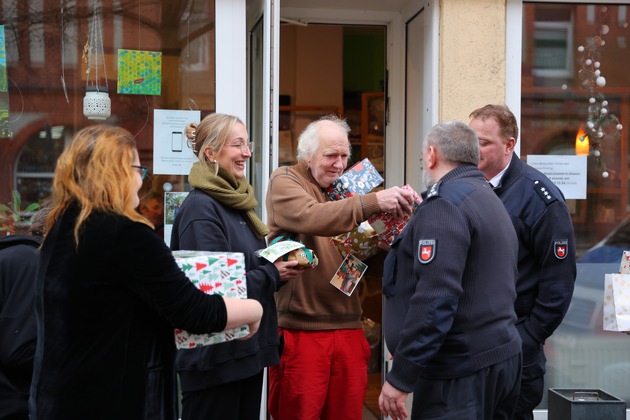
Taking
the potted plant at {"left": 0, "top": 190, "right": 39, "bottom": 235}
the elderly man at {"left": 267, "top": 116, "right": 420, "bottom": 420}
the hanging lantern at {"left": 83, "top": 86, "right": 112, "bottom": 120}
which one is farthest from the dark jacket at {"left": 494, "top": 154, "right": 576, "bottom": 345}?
the potted plant at {"left": 0, "top": 190, "right": 39, "bottom": 235}

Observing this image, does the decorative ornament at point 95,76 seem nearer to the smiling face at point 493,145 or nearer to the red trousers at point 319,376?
the red trousers at point 319,376

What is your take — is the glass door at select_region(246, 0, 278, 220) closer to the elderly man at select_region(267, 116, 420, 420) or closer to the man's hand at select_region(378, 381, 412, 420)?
the elderly man at select_region(267, 116, 420, 420)

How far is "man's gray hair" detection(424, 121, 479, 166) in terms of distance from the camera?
11.6ft

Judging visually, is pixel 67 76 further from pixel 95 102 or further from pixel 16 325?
pixel 16 325

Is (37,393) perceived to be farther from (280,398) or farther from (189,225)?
(280,398)

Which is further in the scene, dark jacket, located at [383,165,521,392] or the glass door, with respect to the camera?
the glass door

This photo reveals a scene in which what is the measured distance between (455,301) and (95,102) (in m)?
2.89

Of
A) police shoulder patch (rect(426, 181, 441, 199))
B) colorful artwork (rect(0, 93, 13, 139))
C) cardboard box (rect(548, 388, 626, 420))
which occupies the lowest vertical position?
cardboard box (rect(548, 388, 626, 420))

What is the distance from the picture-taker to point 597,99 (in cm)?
581

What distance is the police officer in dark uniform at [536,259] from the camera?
13.1 feet

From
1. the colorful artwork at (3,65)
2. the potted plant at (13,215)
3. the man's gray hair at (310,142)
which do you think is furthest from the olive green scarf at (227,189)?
the colorful artwork at (3,65)

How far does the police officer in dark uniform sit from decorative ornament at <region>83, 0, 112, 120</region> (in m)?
2.40

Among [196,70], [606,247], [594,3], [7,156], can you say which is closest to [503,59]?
[594,3]

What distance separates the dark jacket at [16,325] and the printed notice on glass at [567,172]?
11.7 feet
